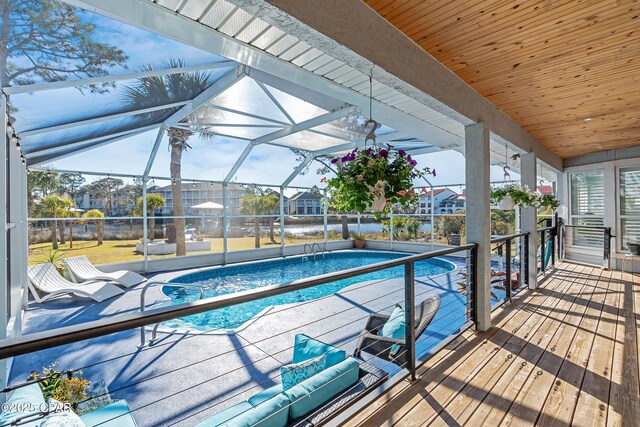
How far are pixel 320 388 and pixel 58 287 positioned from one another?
6361mm

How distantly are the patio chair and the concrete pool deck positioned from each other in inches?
5.7

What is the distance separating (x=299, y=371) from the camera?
2.17 m

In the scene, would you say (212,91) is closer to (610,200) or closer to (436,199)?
(610,200)

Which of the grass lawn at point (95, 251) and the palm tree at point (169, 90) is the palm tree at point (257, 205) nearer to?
the grass lawn at point (95, 251)

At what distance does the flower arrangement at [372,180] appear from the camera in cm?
221

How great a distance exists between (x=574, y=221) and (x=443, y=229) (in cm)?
396

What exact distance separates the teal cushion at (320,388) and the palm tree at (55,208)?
7.88 m

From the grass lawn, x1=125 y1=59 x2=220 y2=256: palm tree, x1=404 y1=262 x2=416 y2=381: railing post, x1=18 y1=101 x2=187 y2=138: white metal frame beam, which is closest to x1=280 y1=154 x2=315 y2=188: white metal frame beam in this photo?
x1=125 y1=59 x2=220 y2=256: palm tree

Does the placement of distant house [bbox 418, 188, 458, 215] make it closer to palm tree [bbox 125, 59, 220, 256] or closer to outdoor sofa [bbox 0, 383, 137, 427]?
palm tree [bbox 125, 59, 220, 256]

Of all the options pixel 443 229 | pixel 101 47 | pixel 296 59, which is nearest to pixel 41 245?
pixel 101 47

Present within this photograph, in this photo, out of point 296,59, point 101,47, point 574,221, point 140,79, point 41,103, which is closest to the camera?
point 296,59

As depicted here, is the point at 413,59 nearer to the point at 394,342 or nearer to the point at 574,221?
the point at 394,342

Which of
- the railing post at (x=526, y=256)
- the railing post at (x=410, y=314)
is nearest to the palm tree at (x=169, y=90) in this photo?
the railing post at (x=410, y=314)

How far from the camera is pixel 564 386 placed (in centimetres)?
211
